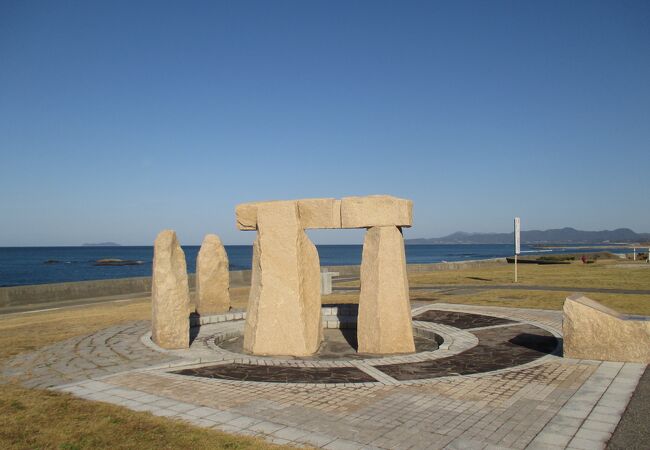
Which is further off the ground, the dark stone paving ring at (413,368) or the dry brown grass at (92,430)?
the dry brown grass at (92,430)

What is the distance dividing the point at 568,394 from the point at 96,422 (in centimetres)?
669

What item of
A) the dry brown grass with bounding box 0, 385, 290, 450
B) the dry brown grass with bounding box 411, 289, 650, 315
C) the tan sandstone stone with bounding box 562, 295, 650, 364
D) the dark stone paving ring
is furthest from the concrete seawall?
the tan sandstone stone with bounding box 562, 295, 650, 364

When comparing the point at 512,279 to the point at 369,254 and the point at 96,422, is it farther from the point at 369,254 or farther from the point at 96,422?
the point at 96,422

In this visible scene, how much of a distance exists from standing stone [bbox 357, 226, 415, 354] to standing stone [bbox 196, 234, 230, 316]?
24.6ft

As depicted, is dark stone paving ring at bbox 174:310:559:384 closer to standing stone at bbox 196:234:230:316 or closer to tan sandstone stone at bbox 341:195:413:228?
tan sandstone stone at bbox 341:195:413:228

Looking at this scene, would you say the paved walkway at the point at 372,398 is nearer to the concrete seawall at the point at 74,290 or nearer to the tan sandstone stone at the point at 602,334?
the tan sandstone stone at the point at 602,334

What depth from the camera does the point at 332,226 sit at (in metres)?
10.9

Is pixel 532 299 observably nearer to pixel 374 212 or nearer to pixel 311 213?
pixel 374 212

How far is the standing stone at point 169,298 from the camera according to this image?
1095 centimetres

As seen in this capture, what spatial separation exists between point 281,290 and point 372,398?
13.5 ft

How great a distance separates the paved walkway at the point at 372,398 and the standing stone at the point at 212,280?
20.2 feet

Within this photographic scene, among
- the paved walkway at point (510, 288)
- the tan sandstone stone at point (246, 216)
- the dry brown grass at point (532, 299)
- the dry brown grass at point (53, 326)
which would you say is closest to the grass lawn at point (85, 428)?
the dry brown grass at point (53, 326)

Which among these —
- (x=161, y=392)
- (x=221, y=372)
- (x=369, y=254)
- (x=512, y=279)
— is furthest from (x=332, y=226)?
(x=512, y=279)

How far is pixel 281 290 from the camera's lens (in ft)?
35.9
